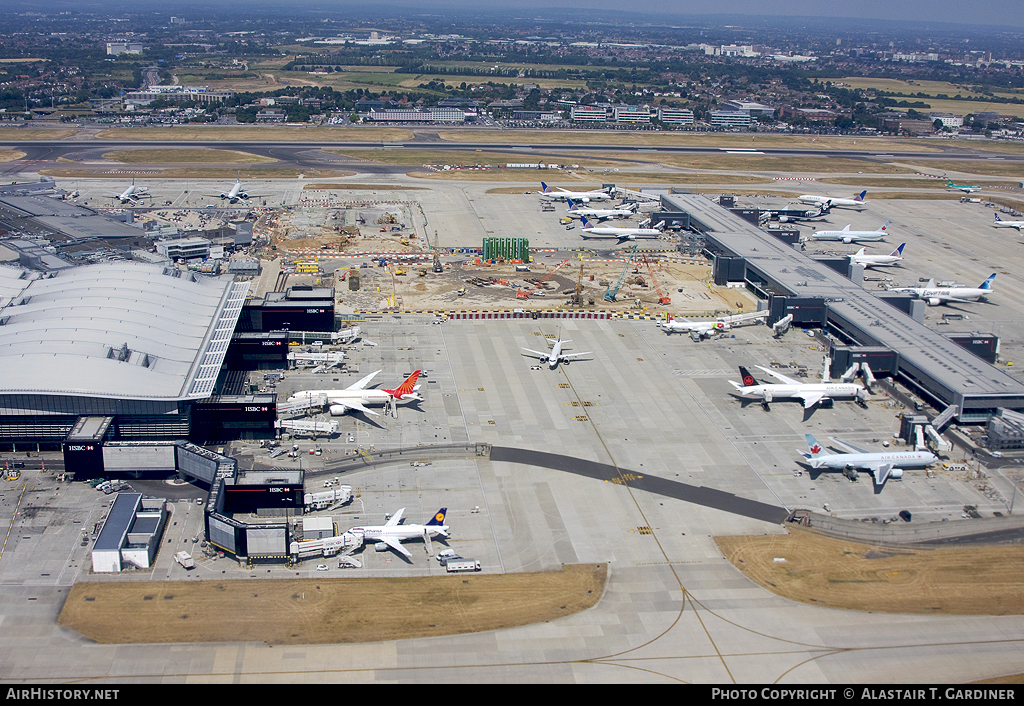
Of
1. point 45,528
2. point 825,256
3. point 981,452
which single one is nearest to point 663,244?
point 825,256

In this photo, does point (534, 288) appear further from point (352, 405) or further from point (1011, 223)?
point (1011, 223)

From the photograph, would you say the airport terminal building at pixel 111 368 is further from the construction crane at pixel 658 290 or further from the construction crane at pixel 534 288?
the construction crane at pixel 658 290

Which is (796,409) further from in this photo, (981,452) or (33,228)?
(33,228)

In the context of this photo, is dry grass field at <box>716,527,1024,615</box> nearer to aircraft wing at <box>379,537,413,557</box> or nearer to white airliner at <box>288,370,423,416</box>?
aircraft wing at <box>379,537,413,557</box>

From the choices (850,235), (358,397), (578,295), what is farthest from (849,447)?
(850,235)

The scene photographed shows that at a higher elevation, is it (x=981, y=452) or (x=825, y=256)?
(x=825, y=256)
